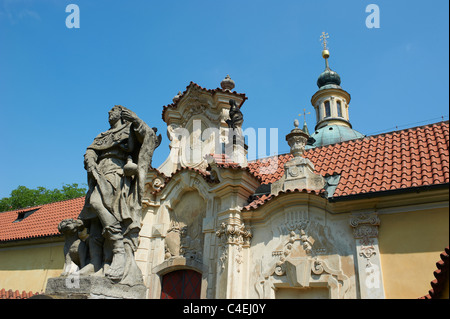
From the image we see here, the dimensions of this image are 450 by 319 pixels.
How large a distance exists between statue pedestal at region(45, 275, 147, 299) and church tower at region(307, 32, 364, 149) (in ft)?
78.6

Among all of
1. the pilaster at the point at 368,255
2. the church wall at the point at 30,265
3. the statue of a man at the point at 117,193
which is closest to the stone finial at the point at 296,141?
the pilaster at the point at 368,255

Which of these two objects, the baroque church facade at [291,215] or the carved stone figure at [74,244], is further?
the baroque church facade at [291,215]

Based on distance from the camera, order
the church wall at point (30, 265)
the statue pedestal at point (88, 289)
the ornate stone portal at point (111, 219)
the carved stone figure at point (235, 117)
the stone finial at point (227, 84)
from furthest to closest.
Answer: the church wall at point (30, 265)
the stone finial at point (227, 84)
the carved stone figure at point (235, 117)
the ornate stone portal at point (111, 219)
the statue pedestal at point (88, 289)

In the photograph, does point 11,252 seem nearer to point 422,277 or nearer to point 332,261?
point 332,261

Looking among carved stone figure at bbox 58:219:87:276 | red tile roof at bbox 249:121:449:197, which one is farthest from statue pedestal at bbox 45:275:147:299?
red tile roof at bbox 249:121:449:197

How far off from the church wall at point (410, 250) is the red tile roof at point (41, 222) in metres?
11.1

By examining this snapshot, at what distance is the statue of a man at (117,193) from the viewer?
4.99m

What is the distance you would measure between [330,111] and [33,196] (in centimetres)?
2484

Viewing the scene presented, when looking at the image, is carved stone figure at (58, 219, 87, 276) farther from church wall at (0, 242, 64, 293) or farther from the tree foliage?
the tree foliage

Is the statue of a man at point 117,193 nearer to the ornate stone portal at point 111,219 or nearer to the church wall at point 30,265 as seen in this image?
the ornate stone portal at point 111,219

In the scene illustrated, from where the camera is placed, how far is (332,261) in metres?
7.90

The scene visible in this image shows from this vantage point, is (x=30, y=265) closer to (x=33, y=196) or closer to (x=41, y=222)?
(x=41, y=222)

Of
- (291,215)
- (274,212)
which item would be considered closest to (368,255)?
(291,215)
